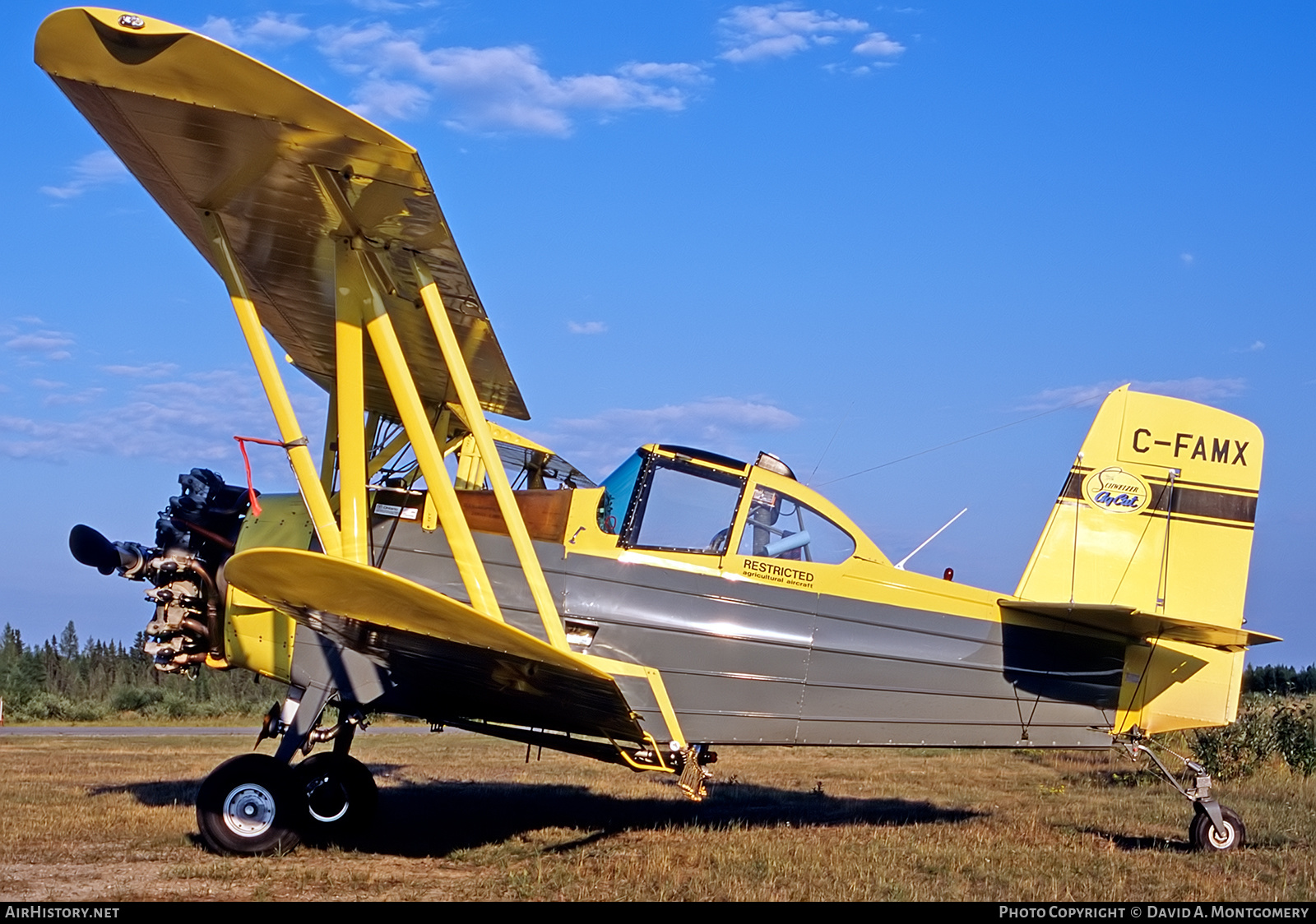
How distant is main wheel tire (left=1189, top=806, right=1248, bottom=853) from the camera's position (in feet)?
25.2

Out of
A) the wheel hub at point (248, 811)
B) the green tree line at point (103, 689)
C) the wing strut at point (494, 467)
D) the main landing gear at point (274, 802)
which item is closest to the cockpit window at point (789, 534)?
the wing strut at point (494, 467)

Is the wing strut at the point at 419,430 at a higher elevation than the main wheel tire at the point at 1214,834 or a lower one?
higher

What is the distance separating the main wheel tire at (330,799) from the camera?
7465 mm

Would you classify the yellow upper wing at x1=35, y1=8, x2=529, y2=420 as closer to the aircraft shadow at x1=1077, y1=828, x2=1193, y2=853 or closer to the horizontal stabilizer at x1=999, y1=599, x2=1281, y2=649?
the horizontal stabilizer at x1=999, y1=599, x2=1281, y2=649

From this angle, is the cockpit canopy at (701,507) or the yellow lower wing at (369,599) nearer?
the yellow lower wing at (369,599)

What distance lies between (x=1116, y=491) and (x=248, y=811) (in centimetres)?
660

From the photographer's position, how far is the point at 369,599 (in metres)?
5.55

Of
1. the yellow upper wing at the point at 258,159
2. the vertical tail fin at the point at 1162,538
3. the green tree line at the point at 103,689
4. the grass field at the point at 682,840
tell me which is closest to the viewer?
the yellow upper wing at the point at 258,159

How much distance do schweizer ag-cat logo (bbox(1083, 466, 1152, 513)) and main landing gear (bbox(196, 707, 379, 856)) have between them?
18.9ft

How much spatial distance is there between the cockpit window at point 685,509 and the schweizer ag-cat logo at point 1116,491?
116 inches

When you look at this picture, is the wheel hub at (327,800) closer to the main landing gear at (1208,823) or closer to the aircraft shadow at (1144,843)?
the aircraft shadow at (1144,843)
